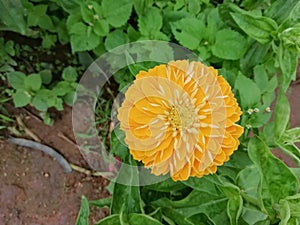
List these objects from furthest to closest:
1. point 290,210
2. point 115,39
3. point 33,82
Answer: point 33,82 → point 115,39 → point 290,210

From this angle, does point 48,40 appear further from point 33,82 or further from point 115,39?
point 115,39

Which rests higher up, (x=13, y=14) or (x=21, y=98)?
(x=13, y=14)

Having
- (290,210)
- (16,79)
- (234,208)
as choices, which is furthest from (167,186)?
(16,79)

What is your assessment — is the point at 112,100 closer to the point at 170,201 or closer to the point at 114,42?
the point at 114,42

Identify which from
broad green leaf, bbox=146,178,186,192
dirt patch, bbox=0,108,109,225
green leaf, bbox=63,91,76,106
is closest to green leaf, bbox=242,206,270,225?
broad green leaf, bbox=146,178,186,192

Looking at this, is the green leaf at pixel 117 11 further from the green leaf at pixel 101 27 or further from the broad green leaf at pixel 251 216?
the broad green leaf at pixel 251 216

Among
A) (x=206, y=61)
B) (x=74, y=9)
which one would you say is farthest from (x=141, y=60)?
(x=74, y=9)

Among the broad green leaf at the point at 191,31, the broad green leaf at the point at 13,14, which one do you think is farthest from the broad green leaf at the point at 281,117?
the broad green leaf at the point at 13,14
